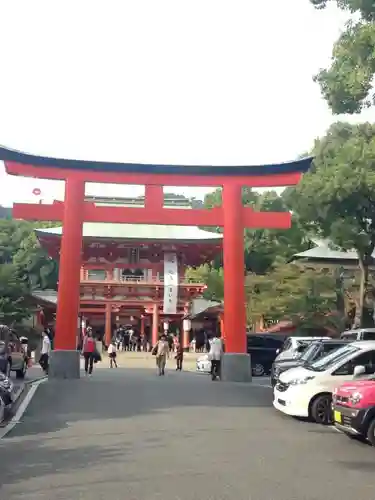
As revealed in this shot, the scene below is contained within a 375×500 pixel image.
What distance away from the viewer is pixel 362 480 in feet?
27.3

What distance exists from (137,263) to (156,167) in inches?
898

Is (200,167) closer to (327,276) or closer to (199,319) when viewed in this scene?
(327,276)

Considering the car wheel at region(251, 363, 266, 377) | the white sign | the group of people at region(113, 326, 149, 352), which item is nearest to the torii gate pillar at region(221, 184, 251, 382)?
the car wheel at region(251, 363, 266, 377)

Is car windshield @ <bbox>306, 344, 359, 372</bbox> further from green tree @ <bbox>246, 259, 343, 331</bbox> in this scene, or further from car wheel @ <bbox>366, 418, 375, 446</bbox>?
green tree @ <bbox>246, 259, 343, 331</bbox>

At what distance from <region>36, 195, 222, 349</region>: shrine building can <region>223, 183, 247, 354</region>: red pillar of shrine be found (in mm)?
16427

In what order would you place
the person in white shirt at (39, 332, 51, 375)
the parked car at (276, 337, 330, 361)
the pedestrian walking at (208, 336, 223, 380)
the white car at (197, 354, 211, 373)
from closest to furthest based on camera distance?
the parked car at (276, 337, 330, 361), the pedestrian walking at (208, 336, 223, 380), the person in white shirt at (39, 332, 51, 375), the white car at (197, 354, 211, 373)

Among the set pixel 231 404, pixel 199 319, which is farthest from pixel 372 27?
pixel 199 319

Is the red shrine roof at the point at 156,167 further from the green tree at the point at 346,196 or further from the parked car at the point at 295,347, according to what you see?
the parked car at the point at 295,347

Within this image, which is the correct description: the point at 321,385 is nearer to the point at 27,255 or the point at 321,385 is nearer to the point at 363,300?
the point at 363,300

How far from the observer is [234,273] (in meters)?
25.4

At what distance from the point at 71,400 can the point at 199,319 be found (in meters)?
36.0

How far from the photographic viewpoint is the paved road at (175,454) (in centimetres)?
757

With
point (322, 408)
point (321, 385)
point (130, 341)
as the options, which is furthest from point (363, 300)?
point (130, 341)

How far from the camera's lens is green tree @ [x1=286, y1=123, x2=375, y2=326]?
28328 millimetres
